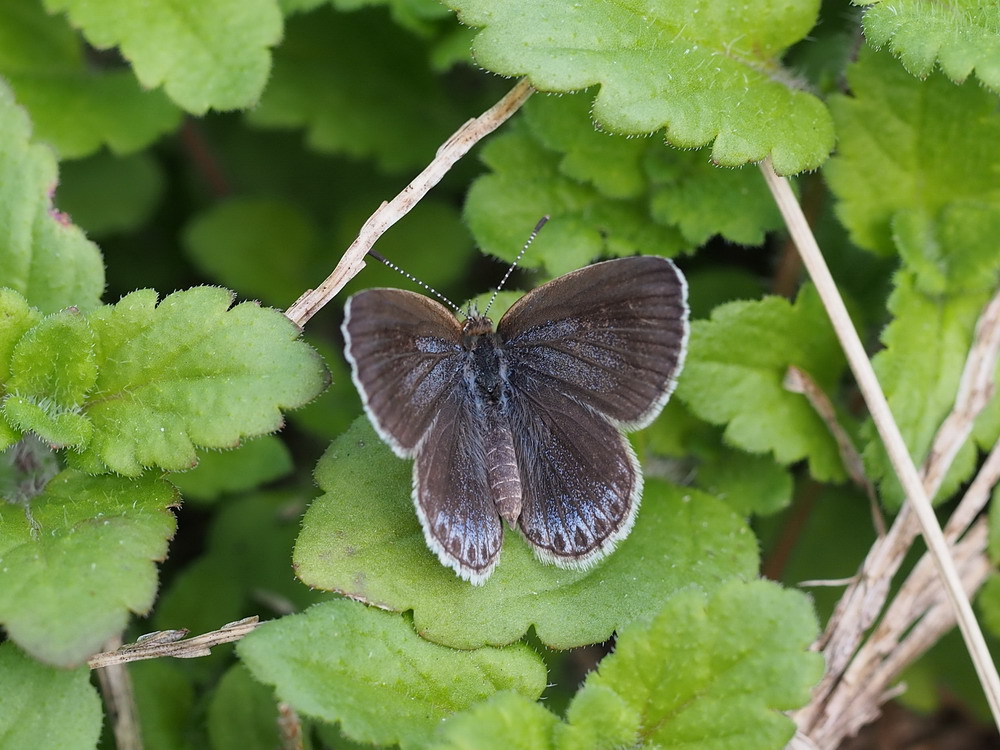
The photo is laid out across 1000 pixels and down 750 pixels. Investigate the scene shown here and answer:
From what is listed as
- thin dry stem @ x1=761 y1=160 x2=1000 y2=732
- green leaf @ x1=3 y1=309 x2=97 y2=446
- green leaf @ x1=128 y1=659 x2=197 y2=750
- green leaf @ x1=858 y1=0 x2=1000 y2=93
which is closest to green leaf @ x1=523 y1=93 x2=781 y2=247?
thin dry stem @ x1=761 y1=160 x2=1000 y2=732

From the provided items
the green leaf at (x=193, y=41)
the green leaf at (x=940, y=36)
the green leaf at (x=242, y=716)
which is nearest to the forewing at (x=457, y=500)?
the green leaf at (x=242, y=716)

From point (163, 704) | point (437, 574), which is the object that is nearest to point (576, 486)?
point (437, 574)

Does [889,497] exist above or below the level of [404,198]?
below

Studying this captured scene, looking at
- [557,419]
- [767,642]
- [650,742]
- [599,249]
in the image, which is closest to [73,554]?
[557,419]

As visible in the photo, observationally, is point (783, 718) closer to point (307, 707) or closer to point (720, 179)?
point (307, 707)

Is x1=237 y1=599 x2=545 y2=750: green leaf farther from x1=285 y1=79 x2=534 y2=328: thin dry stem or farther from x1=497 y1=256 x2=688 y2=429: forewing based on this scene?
x1=285 y1=79 x2=534 y2=328: thin dry stem

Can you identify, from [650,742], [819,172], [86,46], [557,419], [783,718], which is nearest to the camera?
[783,718]

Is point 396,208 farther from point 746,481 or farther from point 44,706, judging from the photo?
point 44,706
